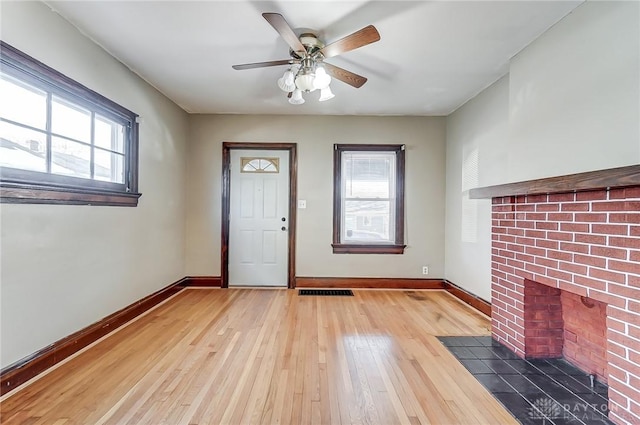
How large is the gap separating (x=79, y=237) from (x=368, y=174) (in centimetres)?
336

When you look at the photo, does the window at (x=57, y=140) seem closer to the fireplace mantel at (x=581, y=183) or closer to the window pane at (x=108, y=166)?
the window pane at (x=108, y=166)

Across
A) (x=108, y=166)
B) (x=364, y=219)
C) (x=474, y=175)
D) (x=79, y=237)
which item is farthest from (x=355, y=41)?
(x=364, y=219)

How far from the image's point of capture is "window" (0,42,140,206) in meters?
1.82

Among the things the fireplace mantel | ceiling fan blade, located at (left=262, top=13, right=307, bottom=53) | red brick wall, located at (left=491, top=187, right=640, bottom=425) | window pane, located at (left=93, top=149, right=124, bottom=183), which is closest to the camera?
the fireplace mantel

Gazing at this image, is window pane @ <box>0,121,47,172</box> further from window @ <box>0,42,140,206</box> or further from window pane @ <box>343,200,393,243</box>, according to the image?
window pane @ <box>343,200,393,243</box>

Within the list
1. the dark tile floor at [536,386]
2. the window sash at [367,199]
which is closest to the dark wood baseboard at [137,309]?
the window sash at [367,199]

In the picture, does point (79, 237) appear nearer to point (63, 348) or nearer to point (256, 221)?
point (63, 348)

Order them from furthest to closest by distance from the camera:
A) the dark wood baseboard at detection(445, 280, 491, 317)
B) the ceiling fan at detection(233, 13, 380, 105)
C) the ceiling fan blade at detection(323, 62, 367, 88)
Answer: the dark wood baseboard at detection(445, 280, 491, 317) → the ceiling fan blade at detection(323, 62, 367, 88) → the ceiling fan at detection(233, 13, 380, 105)

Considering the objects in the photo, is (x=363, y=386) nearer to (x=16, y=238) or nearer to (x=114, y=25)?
(x=16, y=238)

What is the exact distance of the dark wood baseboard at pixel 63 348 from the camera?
1.80 meters

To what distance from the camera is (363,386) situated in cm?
191

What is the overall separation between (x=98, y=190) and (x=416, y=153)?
3755 millimetres

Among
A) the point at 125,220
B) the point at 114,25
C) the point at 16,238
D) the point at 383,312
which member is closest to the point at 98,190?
the point at 125,220

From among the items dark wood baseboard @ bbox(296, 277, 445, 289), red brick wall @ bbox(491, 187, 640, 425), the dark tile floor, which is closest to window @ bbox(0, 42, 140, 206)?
dark wood baseboard @ bbox(296, 277, 445, 289)
